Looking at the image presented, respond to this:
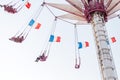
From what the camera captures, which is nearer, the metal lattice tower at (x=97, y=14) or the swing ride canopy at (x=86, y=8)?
the metal lattice tower at (x=97, y=14)

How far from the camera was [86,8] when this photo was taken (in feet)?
101

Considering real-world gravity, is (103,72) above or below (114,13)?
below

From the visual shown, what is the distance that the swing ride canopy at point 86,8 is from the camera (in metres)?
30.3

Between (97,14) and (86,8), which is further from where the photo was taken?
(86,8)

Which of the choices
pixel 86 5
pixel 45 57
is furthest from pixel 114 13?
pixel 45 57

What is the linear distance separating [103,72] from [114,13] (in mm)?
9416

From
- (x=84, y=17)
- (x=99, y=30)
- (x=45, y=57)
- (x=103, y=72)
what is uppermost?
(x=84, y=17)

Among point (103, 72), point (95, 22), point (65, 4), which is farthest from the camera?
point (65, 4)

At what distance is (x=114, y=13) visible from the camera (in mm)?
32594

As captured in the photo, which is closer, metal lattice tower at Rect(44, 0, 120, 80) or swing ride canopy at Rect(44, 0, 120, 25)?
metal lattice tower at Rect(44, 0, 120, 80)

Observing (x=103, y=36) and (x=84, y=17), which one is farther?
(x=84, y=17)

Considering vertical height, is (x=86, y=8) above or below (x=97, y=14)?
above

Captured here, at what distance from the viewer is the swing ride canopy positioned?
30.3 m

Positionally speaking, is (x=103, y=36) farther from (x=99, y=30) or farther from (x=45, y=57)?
(x=45, y=57)
